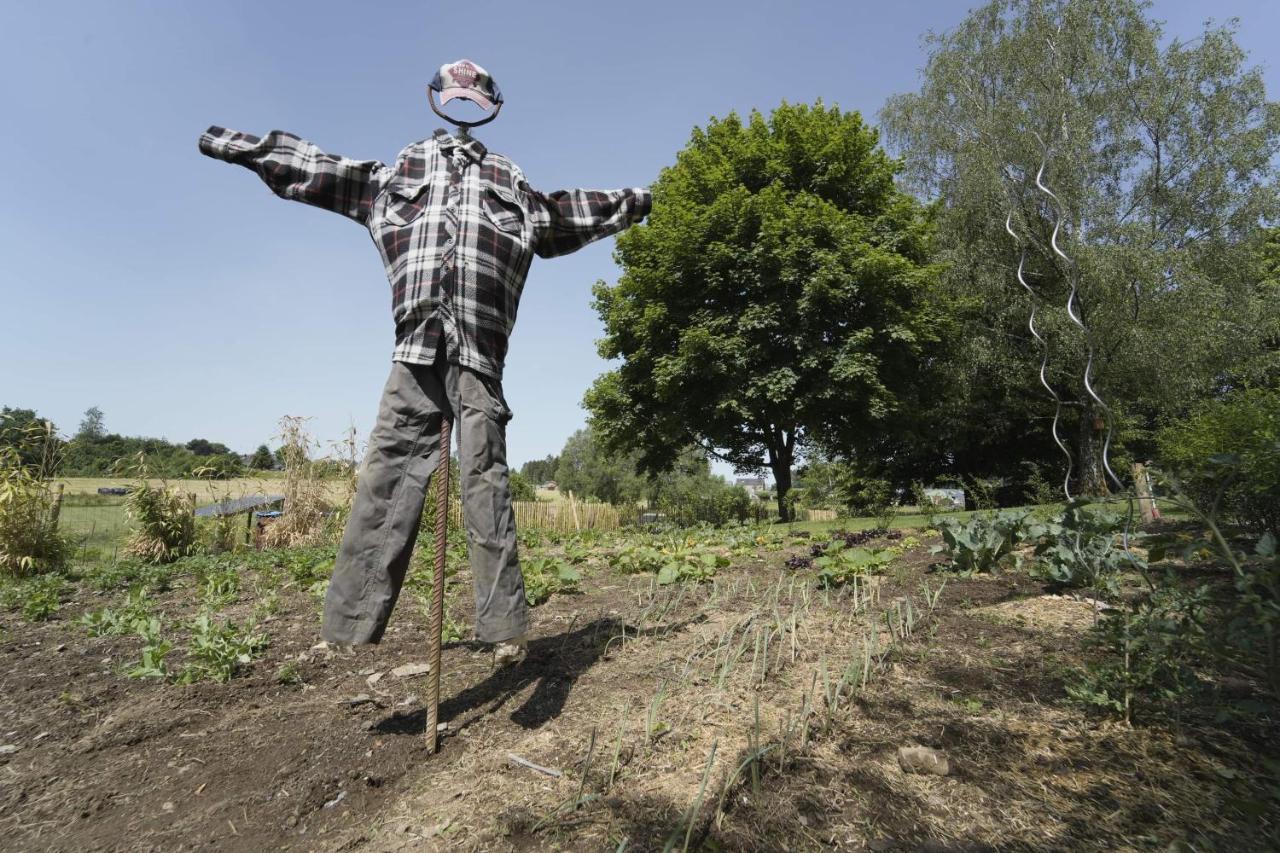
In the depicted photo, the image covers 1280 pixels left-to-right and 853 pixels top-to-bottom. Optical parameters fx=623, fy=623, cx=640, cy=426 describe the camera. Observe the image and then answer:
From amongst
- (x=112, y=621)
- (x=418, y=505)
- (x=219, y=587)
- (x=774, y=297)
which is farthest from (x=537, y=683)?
(x=774, y=297)

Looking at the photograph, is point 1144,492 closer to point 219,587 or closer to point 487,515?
point 487,515

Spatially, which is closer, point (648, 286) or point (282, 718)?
point (282, 718)

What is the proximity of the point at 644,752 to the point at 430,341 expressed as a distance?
1.55 metres

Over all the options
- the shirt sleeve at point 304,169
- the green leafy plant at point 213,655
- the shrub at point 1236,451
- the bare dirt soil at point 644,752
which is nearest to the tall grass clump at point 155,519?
the bare dirt soil at point 644,752

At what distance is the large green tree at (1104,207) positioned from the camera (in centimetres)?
1488

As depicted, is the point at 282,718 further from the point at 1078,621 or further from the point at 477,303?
the point at 1078,621

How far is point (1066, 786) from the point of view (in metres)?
1.57

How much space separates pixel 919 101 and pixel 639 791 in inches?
860

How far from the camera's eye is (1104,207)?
51.9 ft

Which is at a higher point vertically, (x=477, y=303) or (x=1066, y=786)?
(x=477, y=303)

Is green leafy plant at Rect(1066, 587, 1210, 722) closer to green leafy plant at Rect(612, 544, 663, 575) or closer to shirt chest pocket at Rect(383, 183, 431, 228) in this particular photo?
shirt chest pocket at Rect(383, 183, 431, 228)

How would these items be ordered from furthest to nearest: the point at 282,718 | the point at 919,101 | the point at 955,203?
the point at 919,101
the point at 955,203
the point at 282,718

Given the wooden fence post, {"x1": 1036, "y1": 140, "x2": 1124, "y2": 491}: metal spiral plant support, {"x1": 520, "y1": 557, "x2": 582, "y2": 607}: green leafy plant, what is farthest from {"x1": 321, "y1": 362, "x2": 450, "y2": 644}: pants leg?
the wooden fence post

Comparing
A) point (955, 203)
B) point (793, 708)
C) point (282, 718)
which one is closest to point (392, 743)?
point (282, 718)
